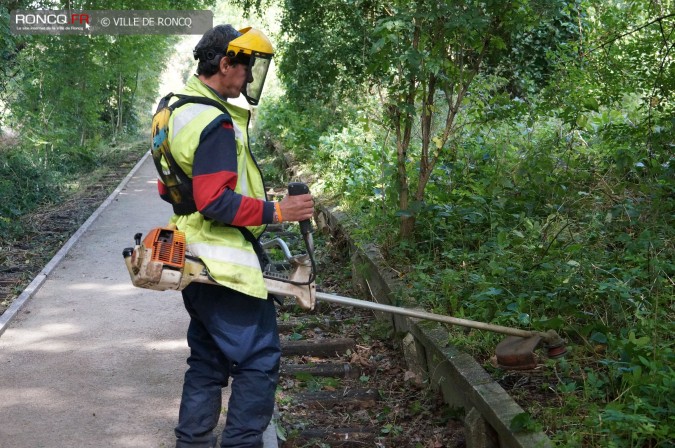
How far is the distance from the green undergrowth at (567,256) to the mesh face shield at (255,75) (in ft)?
7.08

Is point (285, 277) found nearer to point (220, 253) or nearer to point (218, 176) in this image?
point (220, 253)

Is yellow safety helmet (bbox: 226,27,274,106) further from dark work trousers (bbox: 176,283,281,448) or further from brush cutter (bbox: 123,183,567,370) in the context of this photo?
dark work trousers (bbox: 176,283,281,448)

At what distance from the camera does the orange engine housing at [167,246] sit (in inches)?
149

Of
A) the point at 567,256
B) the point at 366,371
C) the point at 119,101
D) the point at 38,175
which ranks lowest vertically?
the point at 366,371

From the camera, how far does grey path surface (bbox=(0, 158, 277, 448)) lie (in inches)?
192

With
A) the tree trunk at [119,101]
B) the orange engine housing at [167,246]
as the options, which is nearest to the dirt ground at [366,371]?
the orange engine housing at [167,246]

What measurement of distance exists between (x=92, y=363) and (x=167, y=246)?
2672mm

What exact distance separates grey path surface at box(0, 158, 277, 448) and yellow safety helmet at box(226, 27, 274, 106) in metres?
2.14

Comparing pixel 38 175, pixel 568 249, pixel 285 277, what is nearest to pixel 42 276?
pixel 285 277

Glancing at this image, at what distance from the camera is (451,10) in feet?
21.2

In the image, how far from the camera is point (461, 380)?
481cm

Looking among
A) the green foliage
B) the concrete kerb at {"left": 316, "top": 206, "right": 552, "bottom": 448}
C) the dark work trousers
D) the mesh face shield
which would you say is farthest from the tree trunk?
the dark work trousers

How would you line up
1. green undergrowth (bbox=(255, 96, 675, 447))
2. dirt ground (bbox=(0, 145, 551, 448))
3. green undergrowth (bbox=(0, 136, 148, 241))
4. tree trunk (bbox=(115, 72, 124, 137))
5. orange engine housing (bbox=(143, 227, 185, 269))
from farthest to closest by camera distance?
tree trunk (bbox=(115, 72, 124, 137))
green undergrowth (bbox=(0, 136, 148, 241))
dirt ground (bbox=(0, 145, 551, 448))
green undergrowth (bbox=(255, 96, 675, 447))
orange engine housing (bbox=(143, 227, 185, 269))

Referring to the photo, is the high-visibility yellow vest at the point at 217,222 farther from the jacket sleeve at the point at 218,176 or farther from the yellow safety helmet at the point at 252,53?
the yellow safety helmet at the point at 252,53
